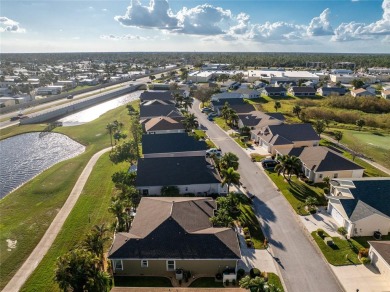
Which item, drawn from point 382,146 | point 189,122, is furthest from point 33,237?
point 382,146

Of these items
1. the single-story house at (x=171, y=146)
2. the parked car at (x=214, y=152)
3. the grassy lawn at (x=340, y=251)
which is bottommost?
the grassy lawn at (x=340, y=251)

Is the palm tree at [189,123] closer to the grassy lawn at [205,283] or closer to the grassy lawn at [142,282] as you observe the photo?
the grassy lawn at [142,282]

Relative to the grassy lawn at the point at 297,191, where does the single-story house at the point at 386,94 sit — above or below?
above

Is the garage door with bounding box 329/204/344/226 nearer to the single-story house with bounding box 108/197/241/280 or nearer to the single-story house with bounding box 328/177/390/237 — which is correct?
the single-story house with bounding box 328/177/390/237

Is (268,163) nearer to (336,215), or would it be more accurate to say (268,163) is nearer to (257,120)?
(336,215)

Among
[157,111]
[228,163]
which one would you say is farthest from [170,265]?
[157,111]

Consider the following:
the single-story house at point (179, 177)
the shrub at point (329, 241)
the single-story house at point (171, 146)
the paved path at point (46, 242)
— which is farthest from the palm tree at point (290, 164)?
the paved path at point (46, 242)

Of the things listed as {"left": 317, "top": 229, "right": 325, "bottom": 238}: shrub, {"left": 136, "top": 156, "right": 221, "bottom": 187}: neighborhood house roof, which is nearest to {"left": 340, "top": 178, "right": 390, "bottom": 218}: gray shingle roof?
{"left": 317, "top": 229, "right": 325, "bottom": 238}: shrub
